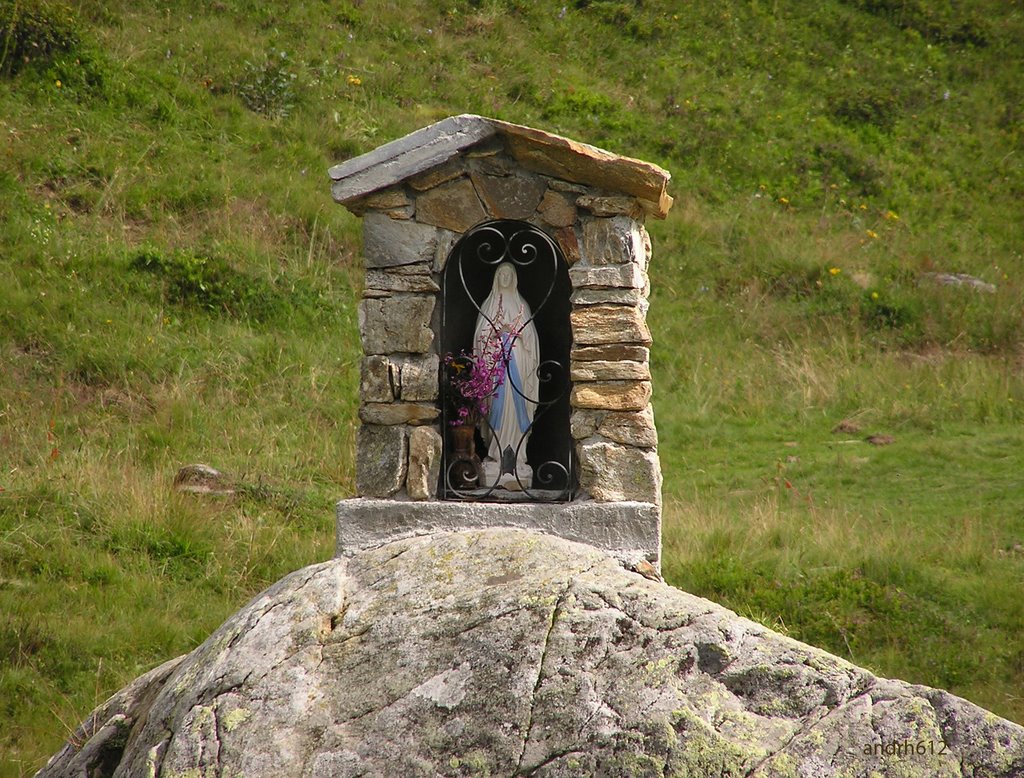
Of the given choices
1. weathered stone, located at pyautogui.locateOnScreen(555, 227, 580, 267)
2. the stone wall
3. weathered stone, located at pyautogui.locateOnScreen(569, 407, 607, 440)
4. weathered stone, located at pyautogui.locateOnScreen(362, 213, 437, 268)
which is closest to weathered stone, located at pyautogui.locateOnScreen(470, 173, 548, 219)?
the stone wall

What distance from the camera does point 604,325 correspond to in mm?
5043

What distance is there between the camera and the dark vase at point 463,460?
5312 millimetres

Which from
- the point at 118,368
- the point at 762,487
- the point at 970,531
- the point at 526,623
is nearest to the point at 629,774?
the point at 526,623

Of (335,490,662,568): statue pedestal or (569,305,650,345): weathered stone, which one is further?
(569,305,650,345): weathered stone

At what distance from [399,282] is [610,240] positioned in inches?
37.6

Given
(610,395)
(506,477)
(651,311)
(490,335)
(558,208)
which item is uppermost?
(558,208)

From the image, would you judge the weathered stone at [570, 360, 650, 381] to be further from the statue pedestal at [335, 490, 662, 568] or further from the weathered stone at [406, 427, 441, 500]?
the weathered stone at [406, 427, 441, 500]

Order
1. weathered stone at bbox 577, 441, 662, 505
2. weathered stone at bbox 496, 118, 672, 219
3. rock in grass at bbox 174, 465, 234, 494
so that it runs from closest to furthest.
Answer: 1. weathered stone at bbox 496, 118, 672, 219
2. weathered stone at bbox 577, 441, 662, 505
3. rock in grass at bbox 174, 465, 234, 494

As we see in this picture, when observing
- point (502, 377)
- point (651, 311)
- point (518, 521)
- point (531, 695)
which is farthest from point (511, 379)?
point (651, 311)

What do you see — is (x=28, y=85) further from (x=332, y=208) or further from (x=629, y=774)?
(x=629, y=774)

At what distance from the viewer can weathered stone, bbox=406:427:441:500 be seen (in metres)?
5.02

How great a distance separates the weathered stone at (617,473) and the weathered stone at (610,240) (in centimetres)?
82

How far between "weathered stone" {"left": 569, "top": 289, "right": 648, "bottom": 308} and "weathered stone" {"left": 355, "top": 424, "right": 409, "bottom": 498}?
38.6 inches

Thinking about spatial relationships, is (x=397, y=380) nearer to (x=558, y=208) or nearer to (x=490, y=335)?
(x=490, y=335)
